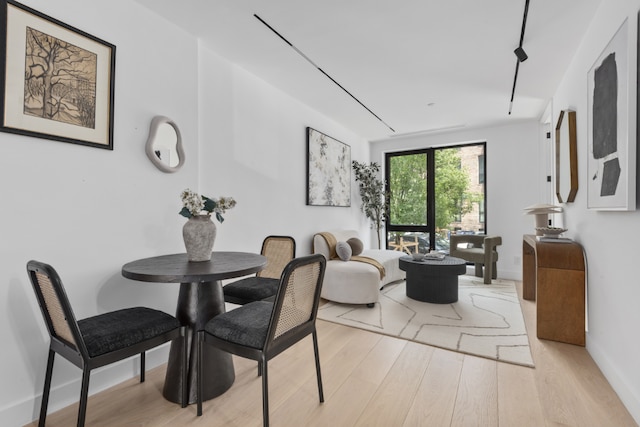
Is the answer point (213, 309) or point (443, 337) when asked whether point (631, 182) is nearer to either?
point (443, 337)

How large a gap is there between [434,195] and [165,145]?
15.9 feet

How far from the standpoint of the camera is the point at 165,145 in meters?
2.24

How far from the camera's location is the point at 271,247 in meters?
2.58

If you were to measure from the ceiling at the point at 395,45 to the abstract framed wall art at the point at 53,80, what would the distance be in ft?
1.95

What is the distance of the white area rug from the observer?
2.41 m

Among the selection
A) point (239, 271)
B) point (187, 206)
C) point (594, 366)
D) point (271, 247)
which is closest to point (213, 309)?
point (239, 271)

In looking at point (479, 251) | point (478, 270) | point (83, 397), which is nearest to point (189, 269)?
point (83, 397)

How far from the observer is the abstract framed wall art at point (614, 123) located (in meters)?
1.54

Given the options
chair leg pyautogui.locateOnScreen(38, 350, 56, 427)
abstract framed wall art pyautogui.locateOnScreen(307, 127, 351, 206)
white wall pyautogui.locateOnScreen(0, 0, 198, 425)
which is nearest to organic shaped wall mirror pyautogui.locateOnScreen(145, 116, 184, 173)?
white wall pyautogui.locateOnScreen(0, 0, 198, 425)

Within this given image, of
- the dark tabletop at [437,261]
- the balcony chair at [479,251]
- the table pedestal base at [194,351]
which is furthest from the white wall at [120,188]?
the balcony chair at [479,251]

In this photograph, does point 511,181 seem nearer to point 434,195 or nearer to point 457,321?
point 434,195

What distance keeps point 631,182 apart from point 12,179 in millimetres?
3184

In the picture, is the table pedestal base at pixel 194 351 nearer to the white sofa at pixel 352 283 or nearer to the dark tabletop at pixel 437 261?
the white sofa at pixel 352 283

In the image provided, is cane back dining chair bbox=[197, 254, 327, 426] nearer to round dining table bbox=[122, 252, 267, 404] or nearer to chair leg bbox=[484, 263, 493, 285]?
round dining table bbox=[122, 252, 267, 404]
